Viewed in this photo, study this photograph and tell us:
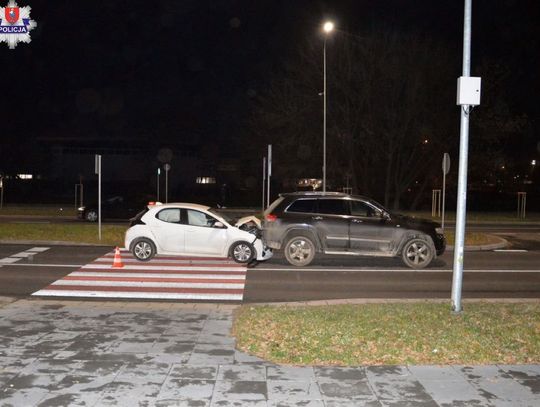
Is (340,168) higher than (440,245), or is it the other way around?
(340,168)

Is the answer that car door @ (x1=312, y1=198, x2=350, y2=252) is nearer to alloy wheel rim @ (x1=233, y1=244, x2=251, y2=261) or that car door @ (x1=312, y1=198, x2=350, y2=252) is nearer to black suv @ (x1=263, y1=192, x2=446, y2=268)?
black suv @ (x1=263, y1=192, x2=446, y2=268)

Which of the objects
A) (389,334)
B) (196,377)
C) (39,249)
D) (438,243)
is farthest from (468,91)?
(39,249)

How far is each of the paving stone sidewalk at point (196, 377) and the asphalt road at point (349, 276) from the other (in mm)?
3792

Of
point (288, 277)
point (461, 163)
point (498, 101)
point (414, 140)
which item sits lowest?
point (288, 277)

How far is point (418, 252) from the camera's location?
14.5m

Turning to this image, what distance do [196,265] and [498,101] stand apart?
2825cm

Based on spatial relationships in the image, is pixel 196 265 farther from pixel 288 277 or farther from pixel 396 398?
pixel 396 398

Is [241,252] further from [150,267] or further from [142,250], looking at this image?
[142,250]

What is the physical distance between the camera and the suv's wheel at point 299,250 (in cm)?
1452

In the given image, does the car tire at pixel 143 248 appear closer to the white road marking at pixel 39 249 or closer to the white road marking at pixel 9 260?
the white road marking at pixel 9 260

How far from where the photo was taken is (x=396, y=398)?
17.5 feet

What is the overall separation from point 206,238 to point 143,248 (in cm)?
161

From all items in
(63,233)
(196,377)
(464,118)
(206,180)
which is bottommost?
(196,377)

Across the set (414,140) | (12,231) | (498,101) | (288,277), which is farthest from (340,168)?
(288,277)
